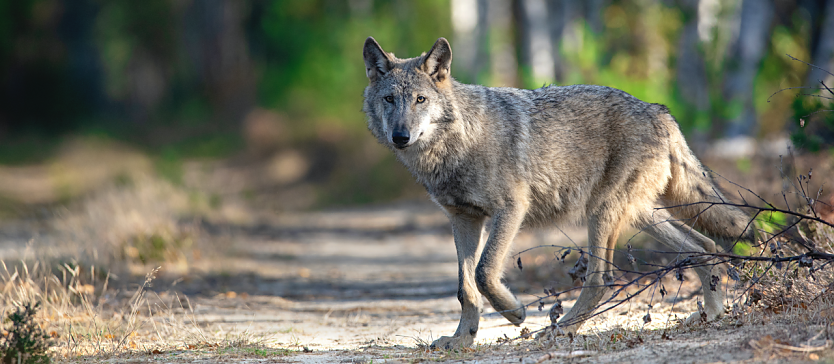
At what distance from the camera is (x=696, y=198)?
5.61 meters

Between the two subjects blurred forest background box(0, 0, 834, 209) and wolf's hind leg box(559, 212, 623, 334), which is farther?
blurred forest background box(0, 0, 834, 209)

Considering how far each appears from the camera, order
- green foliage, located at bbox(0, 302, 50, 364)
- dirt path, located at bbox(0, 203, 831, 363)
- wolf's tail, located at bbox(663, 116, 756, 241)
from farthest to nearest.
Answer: wolf's tail, located at bbox(663, 116, 756, 241) < dirt path, located at bbox(0, 203, 831, 363) < green foliage, located at bbox(0, 302, 50, 364)

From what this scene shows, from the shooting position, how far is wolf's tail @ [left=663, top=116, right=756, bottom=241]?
5.51 meters

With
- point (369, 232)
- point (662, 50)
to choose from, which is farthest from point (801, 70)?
point (369, 232)

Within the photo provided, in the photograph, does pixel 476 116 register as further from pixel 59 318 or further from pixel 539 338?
pixel 59 318

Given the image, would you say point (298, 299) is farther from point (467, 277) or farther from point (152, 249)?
point (467, 277)

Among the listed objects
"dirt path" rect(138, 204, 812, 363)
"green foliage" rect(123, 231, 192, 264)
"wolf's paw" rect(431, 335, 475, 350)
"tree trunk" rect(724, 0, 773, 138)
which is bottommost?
"wolf's paw" rect(431, 335, 475, 350)

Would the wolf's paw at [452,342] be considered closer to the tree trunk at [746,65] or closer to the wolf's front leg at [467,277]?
the wolf's front leg at [467,277]

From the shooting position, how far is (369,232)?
533 inches

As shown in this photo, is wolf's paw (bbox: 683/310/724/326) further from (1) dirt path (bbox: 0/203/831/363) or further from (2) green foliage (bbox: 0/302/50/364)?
(2) green foliage (bbox: 0/302/50/364)

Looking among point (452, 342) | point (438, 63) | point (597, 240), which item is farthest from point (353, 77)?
point (452, 342)

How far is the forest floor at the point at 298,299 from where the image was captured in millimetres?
4371

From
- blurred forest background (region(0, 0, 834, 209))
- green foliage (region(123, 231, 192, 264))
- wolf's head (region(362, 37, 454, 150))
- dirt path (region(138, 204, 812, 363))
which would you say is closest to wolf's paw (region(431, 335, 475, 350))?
dirt path (region(138, 204, 812, 363))

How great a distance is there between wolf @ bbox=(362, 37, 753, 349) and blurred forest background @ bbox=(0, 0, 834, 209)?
1469 mm
